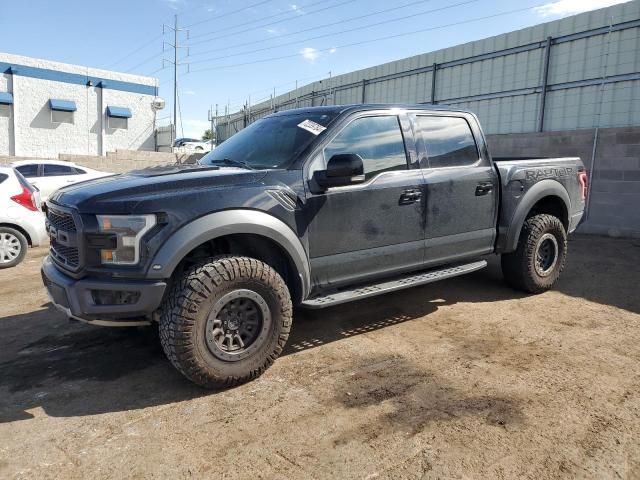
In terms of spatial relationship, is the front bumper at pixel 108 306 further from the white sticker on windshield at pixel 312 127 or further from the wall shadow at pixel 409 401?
the white sticker on windshield at pixel 312 127

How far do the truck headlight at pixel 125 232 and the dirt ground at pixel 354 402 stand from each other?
0.91 m

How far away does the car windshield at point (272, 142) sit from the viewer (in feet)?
12.0

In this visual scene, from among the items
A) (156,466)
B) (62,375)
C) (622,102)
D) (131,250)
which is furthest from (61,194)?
(622,102)

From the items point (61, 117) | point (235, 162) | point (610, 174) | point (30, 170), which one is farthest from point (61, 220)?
point (61, 117)

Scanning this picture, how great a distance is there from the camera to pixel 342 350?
12.3ft

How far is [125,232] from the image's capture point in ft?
9.31

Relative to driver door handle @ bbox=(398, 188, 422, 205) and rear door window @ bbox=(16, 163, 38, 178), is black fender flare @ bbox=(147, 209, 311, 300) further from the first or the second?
rear door window @ bbox=(16, 163, 38, 178)

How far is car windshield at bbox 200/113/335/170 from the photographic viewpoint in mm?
3662

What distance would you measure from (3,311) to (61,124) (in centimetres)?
2116

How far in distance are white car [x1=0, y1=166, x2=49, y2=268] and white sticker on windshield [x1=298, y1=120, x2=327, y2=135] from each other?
5.11 metres

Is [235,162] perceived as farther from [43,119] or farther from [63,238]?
[43,119]

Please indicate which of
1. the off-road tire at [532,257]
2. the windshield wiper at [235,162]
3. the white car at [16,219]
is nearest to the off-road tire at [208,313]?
the windshield wiper at [235,162]

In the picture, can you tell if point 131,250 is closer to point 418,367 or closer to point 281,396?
point 281,396

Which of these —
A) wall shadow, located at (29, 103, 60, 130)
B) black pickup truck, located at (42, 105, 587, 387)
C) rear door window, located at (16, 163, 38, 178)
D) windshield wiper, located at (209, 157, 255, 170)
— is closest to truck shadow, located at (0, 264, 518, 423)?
black pickup truck, located at (42, 105, 587, 387)
